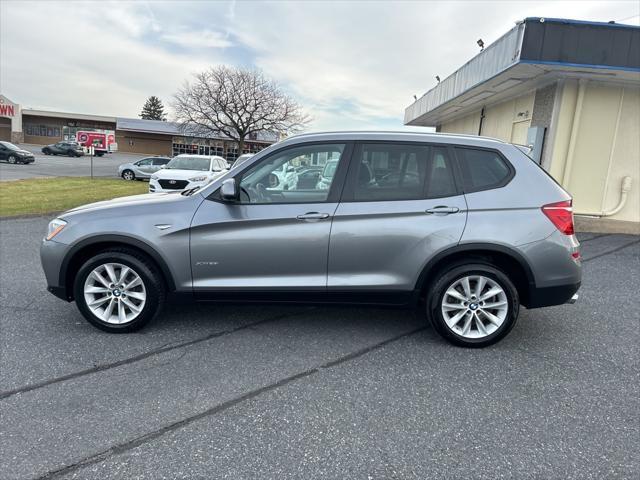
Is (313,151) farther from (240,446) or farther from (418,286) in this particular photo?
(240,446)

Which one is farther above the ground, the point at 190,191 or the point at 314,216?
the point at 190,191

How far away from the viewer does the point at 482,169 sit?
377 centimetres

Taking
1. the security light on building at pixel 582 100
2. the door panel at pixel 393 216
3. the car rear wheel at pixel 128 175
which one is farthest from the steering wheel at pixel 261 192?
the car rear wheel at pixel 128 175

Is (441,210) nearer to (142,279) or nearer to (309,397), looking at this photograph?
(309,397)

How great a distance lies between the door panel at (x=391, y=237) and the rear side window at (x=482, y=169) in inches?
7.7

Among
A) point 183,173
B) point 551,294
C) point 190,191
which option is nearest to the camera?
point 551,294

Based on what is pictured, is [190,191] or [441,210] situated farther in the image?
[190,191]

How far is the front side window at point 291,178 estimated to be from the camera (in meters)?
3.76

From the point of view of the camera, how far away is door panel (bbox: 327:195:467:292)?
144 inches

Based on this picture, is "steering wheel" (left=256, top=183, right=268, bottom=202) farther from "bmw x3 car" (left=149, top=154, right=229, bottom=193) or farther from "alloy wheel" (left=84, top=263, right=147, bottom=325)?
"bmw x3 car" (left=149, top=154, right=229, bottom=193)

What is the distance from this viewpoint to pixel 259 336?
392 centimetres

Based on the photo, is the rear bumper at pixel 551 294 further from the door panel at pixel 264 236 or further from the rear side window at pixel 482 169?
the door panel at pixel 264 236

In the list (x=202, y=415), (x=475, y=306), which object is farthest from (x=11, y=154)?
(x=475, y=306)

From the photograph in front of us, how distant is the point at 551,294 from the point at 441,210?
3.94ft
